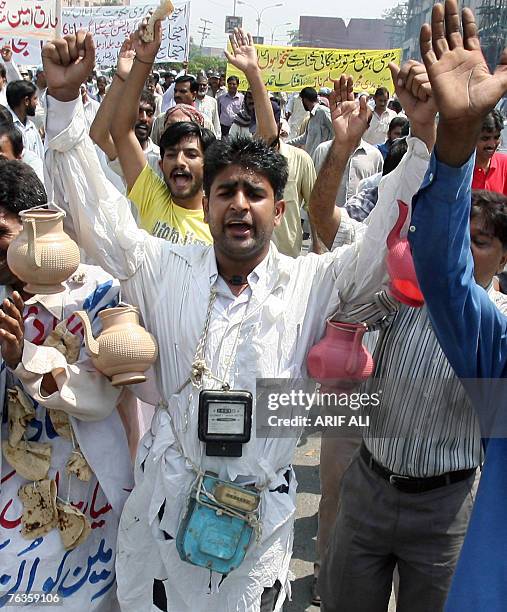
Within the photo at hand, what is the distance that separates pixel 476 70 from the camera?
4.13 ft

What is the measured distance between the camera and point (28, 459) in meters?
2.08

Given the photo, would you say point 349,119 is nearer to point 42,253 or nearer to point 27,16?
point 42,253

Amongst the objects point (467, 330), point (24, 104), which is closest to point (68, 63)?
point (467, 330)

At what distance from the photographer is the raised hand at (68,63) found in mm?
2053

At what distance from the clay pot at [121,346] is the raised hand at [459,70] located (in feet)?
3.30

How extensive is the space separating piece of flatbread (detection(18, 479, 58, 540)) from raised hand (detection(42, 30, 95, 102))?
1.07 meters

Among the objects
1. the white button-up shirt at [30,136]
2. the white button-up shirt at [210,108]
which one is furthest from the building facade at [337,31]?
the white button-up shirt at [30,136]

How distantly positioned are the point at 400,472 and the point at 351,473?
220mm

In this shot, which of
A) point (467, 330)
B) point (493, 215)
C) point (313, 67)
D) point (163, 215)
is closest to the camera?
point (467, 330)

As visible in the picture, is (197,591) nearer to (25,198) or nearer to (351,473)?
→ (351,473)

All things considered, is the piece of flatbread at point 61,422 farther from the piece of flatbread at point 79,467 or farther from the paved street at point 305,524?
the paved street at point 305,524

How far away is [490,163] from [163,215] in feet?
6.67

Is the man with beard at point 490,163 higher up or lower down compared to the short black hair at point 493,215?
lower down

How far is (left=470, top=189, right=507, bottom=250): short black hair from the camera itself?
2.18 m
